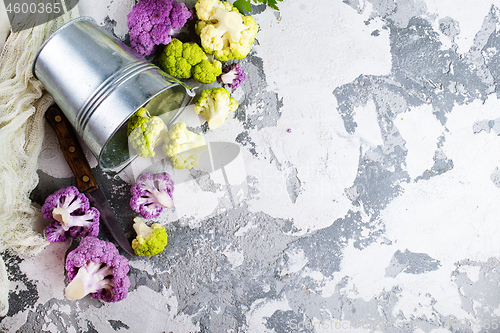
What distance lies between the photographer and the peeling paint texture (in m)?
1.39

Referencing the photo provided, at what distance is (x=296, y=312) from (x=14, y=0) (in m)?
1.87

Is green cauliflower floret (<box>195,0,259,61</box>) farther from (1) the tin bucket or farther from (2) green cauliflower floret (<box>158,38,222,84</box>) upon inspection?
(1) the tin bucket

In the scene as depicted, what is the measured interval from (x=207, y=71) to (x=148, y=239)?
2.53 ft

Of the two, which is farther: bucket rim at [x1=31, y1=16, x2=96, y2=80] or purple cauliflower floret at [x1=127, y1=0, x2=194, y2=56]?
purple cauliflower floret at [x1=127, y1=0, x2=194, y2=56]

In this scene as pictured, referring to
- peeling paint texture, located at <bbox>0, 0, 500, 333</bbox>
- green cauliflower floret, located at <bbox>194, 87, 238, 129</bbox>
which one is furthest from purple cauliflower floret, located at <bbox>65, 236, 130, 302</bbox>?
green cauliflower floret, located at <bbox>194, 87, 238, 129</bbox>

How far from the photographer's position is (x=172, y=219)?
1.40m

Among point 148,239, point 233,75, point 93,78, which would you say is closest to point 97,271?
point 148,239

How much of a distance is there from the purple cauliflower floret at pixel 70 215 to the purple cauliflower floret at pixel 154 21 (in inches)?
27.7

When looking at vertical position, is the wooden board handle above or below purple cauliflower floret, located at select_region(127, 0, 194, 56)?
below

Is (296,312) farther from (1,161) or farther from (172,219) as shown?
(1,161)

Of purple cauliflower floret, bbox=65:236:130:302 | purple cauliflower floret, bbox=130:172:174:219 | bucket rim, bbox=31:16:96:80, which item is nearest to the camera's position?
bucket rim, bbox=31:16:96:80

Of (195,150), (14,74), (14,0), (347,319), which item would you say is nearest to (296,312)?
(347,319)

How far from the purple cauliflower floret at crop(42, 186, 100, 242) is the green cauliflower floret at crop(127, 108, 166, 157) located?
32 cm

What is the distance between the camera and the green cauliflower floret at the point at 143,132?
125 cm
